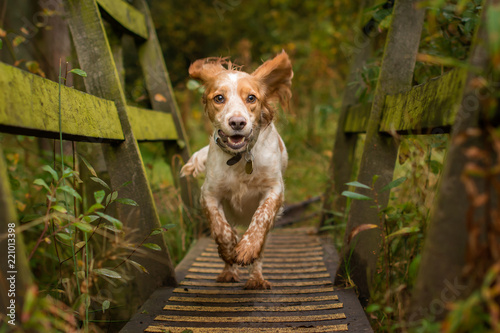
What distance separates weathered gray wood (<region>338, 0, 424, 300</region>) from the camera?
7.55 ft

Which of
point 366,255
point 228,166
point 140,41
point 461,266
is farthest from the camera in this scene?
point 140,41

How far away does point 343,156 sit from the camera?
399 cm

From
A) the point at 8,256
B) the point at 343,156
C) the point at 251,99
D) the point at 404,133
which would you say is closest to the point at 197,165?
the point at 251,99

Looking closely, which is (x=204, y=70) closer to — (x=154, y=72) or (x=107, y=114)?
(x=154, y=72)

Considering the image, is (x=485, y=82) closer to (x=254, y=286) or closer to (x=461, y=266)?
(x=461, y=266)

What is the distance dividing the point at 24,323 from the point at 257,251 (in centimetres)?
151

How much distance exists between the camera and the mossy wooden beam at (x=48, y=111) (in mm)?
1349

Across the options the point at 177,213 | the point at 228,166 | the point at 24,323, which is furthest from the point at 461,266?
the point at 177,213

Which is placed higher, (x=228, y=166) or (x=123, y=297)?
(x=228, y=166)

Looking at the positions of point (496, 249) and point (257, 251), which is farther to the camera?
point (257, 251)

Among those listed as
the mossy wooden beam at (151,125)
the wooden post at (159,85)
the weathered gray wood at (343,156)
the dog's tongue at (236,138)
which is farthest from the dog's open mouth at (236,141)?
the weathered gray wood at (343,156)

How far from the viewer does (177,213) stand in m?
3.79

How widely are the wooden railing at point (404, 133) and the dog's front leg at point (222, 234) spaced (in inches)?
27.3

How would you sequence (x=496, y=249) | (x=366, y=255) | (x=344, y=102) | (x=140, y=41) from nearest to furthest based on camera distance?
(x=496, y=249) < (x=366, y=255) < (x=140, y=41) < (x=344, y=102)
